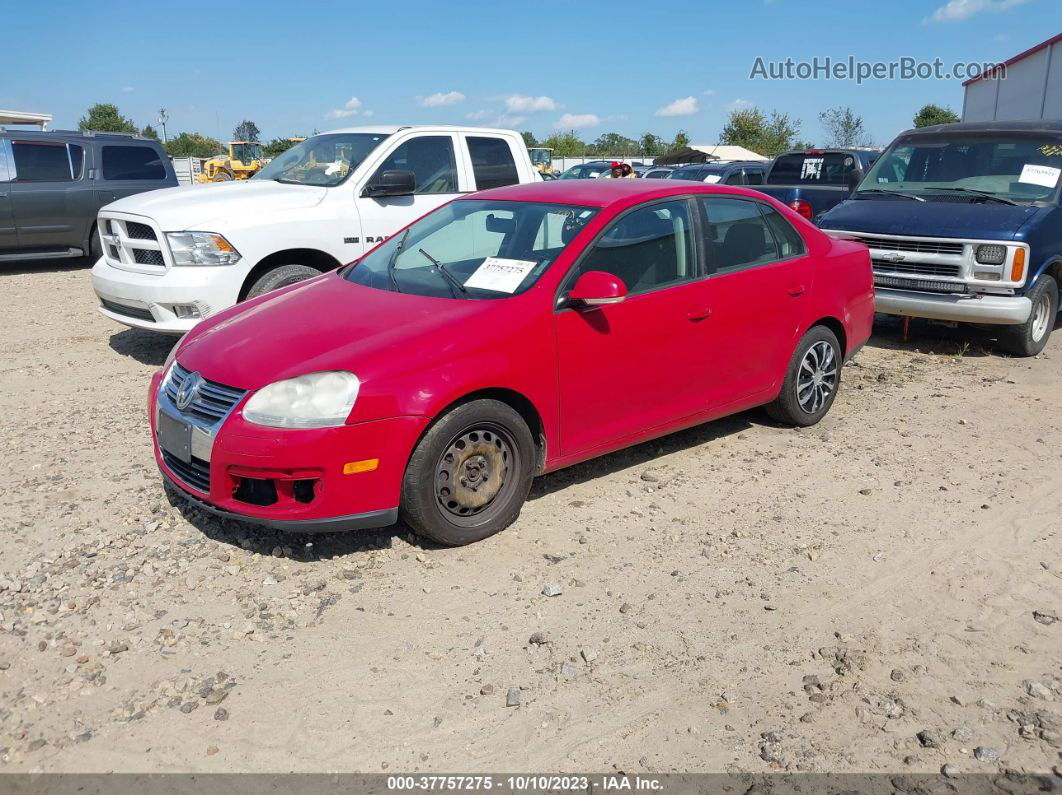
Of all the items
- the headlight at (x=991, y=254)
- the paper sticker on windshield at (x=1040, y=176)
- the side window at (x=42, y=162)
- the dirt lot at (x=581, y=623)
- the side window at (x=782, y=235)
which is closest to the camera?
the dirt lot at (x=581, y=623)

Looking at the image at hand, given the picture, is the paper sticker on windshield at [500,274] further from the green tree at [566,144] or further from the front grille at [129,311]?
the green tree at [566,144]

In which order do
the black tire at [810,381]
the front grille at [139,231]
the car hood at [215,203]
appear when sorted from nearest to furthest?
the black tire at [810,381] → the car hood at [215,203] → the front grille at [139,231]

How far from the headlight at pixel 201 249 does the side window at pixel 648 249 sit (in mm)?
3626

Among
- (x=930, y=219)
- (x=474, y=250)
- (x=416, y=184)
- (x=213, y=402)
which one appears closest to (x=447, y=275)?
(x=474, y=250)

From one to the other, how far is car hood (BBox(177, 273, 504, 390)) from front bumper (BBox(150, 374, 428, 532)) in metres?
0.25

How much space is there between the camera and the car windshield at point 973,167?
26.8 feet

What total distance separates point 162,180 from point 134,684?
39.1ft

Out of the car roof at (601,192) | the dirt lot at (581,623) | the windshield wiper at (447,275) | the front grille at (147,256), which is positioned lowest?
the dirt lot at (581,623)

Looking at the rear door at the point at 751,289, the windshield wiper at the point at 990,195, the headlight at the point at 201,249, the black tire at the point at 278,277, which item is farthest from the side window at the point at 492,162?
the windshield wiper at the point at 990,195

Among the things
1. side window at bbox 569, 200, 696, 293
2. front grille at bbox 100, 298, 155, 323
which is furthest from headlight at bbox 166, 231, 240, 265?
side window at bbox 569, 200, 696, 293

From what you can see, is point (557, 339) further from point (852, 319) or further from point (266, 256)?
point (266, 256)

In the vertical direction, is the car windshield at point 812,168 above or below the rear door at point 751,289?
above

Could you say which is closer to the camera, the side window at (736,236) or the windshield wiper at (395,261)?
the windshield wiper at (395,261)

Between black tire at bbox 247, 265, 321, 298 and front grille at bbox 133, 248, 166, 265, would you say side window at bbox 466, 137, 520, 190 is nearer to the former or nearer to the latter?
black tire at bbox 247, 265, 321, 298
